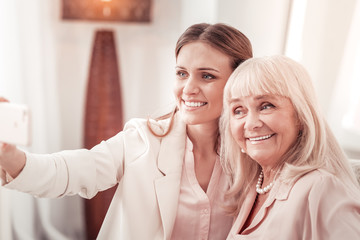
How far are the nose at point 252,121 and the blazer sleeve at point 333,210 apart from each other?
21 centimetres

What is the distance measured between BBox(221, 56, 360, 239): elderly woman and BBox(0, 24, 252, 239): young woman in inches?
5.9

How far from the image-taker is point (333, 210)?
35.0 inches

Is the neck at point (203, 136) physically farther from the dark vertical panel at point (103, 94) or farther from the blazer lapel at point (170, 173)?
the dark vertical panel at point (103, 94)

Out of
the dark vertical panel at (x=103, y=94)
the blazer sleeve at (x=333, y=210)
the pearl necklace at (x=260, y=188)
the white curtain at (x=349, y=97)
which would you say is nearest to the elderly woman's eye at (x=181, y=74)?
the pearl necklace at (x=260, y=188)

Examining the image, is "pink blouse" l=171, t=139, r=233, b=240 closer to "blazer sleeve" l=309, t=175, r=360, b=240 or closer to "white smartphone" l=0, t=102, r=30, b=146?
"blazer sleeve" l=309, t=175, r=360, b=240

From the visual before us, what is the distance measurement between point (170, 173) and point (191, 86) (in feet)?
0.95

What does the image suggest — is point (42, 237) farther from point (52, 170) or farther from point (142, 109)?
point (52, 170)

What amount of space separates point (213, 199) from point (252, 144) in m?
0.33

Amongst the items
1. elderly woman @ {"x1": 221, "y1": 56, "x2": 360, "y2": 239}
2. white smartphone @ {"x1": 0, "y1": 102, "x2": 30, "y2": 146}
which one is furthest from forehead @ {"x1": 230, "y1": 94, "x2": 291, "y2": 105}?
white smartphone @ {"x1": 0, "y1": 102, "x2": 30, "y2": 146}

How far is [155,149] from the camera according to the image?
51.0 inches

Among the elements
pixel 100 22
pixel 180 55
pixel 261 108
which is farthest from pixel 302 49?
pixel 100 22

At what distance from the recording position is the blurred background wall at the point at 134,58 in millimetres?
1906

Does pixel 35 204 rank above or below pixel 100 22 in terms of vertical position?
below

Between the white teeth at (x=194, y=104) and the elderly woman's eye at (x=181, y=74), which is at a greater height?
the elderly woman's eye at (x=181, y=74)
